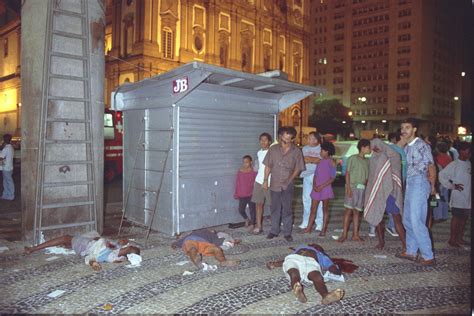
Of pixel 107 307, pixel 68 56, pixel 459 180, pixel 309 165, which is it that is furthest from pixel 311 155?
pixel 107 307

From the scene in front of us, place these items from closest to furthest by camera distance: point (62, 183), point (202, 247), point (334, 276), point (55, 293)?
point (55, 293)
point (334, 276)
point (202, 247)
point (62, 183)

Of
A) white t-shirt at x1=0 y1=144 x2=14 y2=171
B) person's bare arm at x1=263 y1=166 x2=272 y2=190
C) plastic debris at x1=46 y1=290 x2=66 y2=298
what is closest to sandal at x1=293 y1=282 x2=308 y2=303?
plastic debris at x1=46 y1=290 x2=66 y2=298

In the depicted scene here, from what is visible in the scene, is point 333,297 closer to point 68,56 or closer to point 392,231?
point 392,231

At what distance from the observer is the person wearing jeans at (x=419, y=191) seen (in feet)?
19.0

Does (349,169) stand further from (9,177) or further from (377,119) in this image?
(377,119)

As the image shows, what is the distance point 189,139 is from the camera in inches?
298

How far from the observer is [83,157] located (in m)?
7.33

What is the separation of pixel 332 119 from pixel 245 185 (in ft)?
245

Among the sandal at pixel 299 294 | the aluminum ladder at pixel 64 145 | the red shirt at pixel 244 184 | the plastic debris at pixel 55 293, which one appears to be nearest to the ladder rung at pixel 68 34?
the aluminum ladder at pixel 64 145

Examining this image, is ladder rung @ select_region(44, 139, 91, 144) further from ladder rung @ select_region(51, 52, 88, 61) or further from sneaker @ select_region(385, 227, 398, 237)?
sneaker @ select_region(385, 227, 398, 237)

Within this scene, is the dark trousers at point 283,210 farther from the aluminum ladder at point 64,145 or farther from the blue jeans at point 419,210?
the aluminum ladder at point 64,145

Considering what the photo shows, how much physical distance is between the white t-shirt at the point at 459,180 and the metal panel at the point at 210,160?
392 centimetres

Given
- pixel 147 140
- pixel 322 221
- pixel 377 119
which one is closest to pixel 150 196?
pixel 147 140

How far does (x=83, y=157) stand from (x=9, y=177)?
558 centimetres
